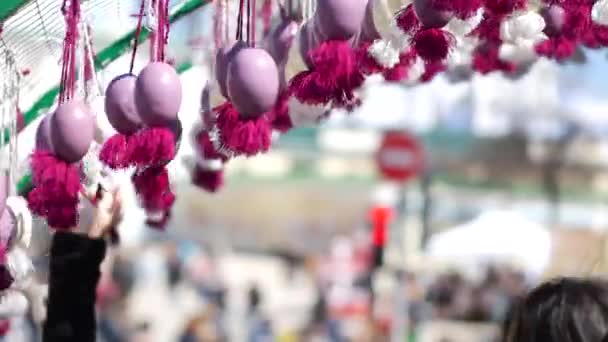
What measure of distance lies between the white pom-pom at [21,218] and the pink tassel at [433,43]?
70 cm

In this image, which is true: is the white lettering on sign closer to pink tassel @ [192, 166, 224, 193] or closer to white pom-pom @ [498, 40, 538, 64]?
white pom-pom @ [498, 40, 538, 64]

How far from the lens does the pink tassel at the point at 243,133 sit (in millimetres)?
1428

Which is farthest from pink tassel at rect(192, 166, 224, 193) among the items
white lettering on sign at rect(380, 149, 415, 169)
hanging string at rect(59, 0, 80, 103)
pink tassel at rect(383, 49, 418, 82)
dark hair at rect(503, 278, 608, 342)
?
white lettering on sign at rect(380, 149, 415, 169)

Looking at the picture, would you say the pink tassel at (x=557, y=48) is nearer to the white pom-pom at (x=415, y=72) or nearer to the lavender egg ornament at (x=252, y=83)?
the white pom-pom at (x=415, y=72)

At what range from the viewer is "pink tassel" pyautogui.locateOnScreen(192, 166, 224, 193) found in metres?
2.20

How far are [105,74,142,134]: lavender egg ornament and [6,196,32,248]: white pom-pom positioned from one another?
1.25ft

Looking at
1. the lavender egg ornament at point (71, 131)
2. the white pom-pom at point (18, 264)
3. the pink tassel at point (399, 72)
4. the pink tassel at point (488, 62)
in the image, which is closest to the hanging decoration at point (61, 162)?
the lavender egg ornament at point (71, 131)

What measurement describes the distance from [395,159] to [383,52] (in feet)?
18.1

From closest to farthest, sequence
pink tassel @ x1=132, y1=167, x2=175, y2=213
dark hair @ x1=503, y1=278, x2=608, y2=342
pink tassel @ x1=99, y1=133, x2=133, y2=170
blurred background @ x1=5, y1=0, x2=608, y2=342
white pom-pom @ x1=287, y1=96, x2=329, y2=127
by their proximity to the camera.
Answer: dark hair @ x1=503, y1=278, x2=608, y2=342 < pink tassel @ x1=99, y1=133, x2=133, y2=170 < pink tassel @ x1=132, y1=167, x2=175, y2=213 < white pom-pom @ x1=287, y1=96, x2=329, y2=127 < blurred background @ x1=5, y1=0, x2=608, y2=342

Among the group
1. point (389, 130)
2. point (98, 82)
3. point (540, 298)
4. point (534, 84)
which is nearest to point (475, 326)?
point (389, 130)

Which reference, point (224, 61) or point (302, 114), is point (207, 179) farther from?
point (224, 61)

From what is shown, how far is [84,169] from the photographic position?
1.67m

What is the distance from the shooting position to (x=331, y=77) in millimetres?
1390

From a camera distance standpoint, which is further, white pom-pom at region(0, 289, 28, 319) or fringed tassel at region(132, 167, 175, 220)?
white pom-pom at region(0, 289, 28, 319)
